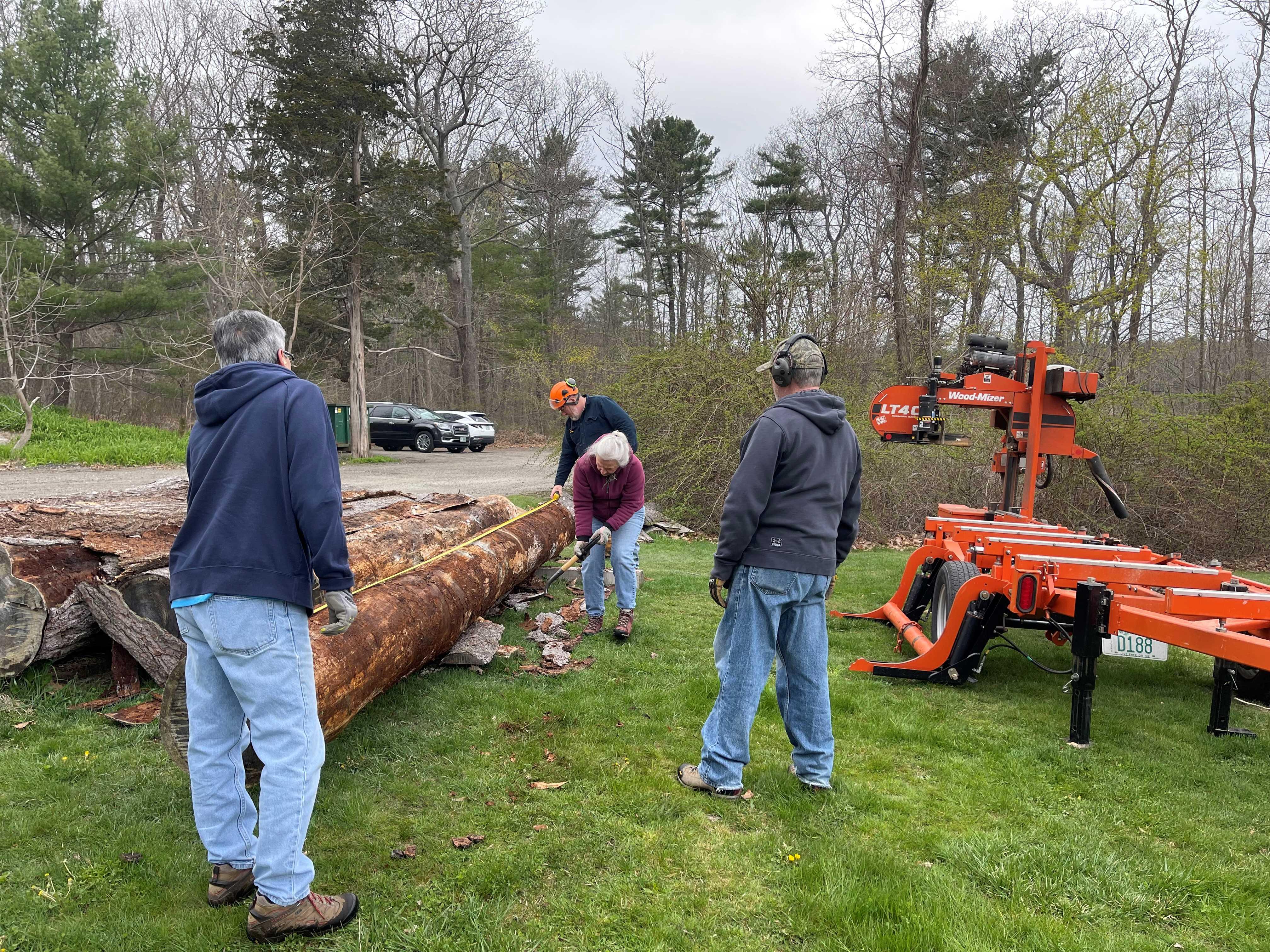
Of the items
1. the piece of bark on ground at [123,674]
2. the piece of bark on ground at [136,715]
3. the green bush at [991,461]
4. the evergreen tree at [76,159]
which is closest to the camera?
the piece of bark on ground at [136,715]

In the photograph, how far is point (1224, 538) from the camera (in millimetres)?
11602

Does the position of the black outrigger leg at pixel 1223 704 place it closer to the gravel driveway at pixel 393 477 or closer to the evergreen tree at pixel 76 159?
the gravel driveway at pixel 393 477

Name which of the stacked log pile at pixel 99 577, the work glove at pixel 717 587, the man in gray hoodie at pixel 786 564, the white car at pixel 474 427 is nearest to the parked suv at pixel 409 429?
the white car at pixel 474 427

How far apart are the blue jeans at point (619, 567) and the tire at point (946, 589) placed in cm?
221

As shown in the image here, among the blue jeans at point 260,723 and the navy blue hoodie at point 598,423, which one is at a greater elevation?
the navy blue hoodie at point 598,423

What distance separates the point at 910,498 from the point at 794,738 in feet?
31.1

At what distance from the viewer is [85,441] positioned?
1842 cm

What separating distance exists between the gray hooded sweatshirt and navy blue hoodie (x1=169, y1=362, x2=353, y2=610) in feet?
5.25

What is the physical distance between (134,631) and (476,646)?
6.41 ft

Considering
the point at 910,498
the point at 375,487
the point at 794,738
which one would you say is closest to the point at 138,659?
the point at 794,738

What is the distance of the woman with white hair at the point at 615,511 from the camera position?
566 cm

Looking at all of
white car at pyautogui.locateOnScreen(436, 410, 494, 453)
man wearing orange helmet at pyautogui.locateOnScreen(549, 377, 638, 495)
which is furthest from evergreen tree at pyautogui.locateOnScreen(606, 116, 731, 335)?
man wearing orange helmet at pyautogui.locateOnScreen(549, 377, 638, 495)

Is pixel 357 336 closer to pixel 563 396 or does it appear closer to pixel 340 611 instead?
pixel 563 396

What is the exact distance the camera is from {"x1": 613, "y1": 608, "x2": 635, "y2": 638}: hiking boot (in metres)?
6.00
